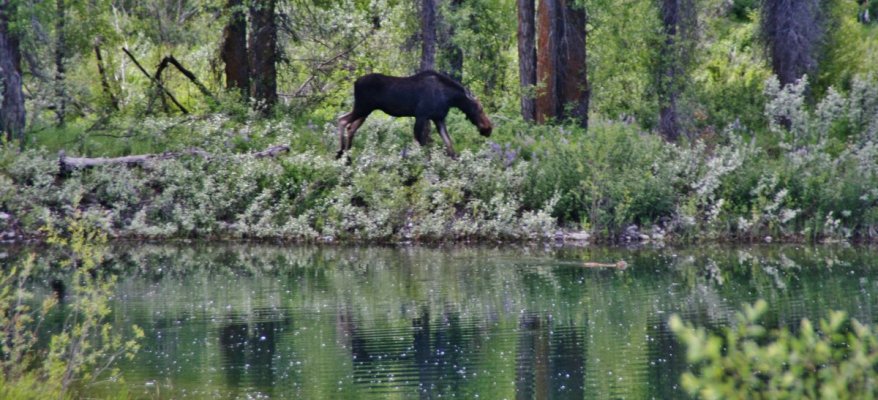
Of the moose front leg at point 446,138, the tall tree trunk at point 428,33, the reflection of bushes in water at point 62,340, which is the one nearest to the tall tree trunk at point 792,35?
the tall tree trunk at point 428,33

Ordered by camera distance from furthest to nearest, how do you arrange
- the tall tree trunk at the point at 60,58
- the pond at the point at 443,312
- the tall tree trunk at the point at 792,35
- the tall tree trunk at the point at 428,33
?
1. the tall tree trunk at the point at 60,58
2. the tall tree trunk at the point at 792,35
3. the tall tree trunk at the point at 428,33
4. the pond at the point at 443,312

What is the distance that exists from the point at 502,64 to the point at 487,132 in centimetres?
548

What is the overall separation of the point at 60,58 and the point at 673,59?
14.4 metres

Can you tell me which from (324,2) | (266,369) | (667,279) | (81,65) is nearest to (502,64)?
(324,2)

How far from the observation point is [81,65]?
95.5ft

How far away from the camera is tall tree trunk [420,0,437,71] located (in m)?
23.3

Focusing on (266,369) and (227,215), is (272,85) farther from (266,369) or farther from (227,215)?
(266,369)

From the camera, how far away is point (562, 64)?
24594 millimetres

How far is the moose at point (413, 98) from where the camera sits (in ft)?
69.5

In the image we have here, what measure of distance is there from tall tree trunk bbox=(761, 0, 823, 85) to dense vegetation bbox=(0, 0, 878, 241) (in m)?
0.05

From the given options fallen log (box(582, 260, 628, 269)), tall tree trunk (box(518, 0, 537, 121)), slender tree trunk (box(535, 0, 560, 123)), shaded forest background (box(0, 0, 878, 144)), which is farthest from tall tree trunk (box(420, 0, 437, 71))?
fallen log (box(582, 260, 628, 269))

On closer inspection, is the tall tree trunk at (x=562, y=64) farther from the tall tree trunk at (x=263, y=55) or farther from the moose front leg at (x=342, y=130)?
the tall tree trunk at (x=263, y=55)

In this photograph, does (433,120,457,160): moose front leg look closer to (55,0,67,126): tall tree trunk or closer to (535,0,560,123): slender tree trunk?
(535,0,560,123): slender tree trunk

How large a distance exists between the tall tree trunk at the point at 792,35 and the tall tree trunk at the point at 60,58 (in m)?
14.4
